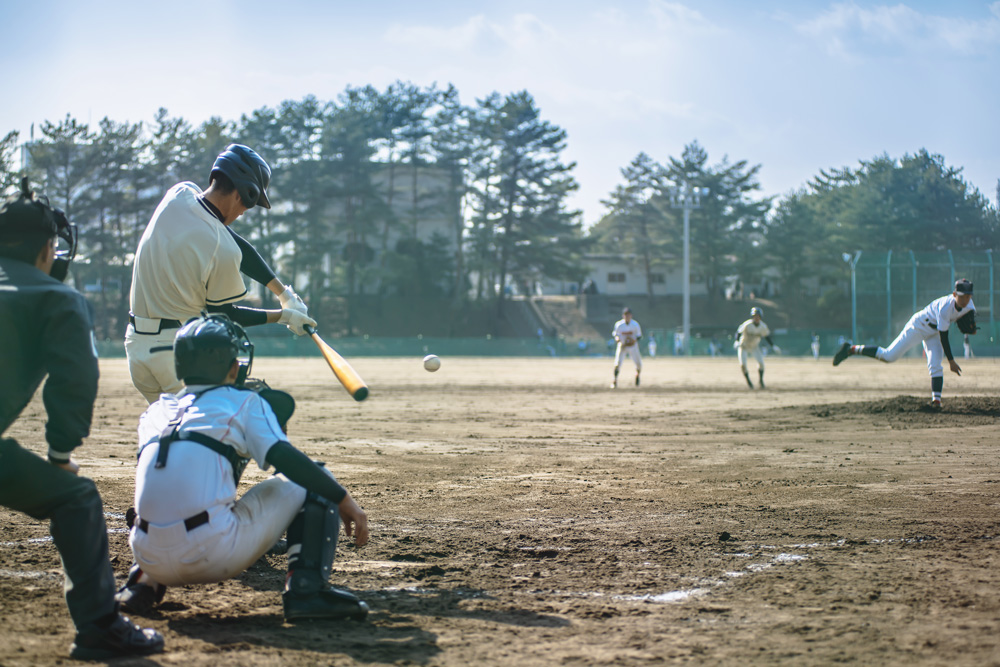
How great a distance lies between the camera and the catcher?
502 inches

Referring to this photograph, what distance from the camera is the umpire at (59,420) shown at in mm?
3188

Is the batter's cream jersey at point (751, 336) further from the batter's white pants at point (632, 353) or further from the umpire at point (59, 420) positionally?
the umpire at point (59, 420)

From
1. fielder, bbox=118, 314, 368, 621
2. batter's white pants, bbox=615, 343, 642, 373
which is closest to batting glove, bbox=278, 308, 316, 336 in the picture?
fielder, bbox=118, 314, 368, 621

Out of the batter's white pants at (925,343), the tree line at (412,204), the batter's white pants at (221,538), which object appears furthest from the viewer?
the tree line at (412,204)

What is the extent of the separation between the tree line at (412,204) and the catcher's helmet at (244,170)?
181 feet

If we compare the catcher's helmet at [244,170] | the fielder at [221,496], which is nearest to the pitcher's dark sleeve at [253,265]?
the catcher's helmet at [244,170]

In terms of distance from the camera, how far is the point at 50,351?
126 inches

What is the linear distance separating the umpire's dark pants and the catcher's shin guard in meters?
0.73

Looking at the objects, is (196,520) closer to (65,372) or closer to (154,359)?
(65,372)

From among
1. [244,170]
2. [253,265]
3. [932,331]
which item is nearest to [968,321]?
[932,331]

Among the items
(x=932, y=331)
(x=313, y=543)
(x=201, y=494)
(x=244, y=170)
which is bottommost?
(x=313, y=543)

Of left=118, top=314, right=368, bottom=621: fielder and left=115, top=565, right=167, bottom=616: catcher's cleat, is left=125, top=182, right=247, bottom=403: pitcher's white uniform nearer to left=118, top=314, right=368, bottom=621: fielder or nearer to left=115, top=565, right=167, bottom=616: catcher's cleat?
left=118, top=314, right=368, bottom=621: fielder

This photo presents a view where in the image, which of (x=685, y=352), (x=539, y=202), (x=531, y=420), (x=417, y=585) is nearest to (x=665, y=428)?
(x=531, y=420)

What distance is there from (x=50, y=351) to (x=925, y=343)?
44.8 feet
